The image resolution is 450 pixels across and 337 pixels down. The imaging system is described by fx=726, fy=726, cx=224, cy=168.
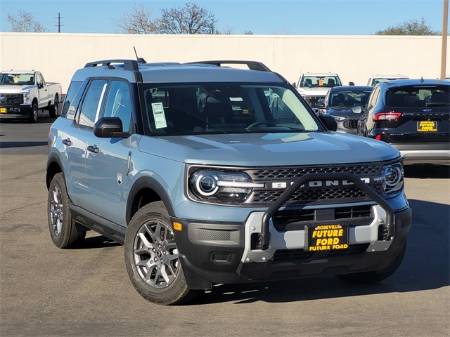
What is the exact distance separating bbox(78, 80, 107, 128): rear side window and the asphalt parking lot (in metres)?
1.37

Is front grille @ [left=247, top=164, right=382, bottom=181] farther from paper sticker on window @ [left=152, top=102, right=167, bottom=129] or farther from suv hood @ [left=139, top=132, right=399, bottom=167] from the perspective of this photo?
paper sticker on window @ [left=152, top=102, right=167, bottom=129]

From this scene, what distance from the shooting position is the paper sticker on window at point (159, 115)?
20.1ft

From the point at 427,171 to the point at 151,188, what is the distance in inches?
391

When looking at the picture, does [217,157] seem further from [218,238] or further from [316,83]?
[316,83]

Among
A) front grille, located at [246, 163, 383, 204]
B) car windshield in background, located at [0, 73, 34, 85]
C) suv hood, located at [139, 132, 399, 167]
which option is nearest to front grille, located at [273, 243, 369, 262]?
front grille, located at [246, 163, 383, 204]

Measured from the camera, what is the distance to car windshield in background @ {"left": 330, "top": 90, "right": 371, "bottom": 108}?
18953 millimetres

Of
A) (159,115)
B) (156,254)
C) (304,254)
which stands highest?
(159,115)

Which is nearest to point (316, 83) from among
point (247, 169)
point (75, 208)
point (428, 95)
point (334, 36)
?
point (334, 36)

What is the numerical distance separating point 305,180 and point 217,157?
0.64 m

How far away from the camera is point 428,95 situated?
12516mm

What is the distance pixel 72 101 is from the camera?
7.88 m

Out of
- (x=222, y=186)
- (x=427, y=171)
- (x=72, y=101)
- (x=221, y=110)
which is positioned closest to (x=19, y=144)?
(x=427, y=171)

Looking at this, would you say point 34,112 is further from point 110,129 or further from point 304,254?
point 304,254

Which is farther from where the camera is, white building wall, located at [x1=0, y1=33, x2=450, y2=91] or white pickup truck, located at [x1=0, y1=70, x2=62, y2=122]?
white building wall, located at [x1=0, y1=33, x2=450, y2=91]
